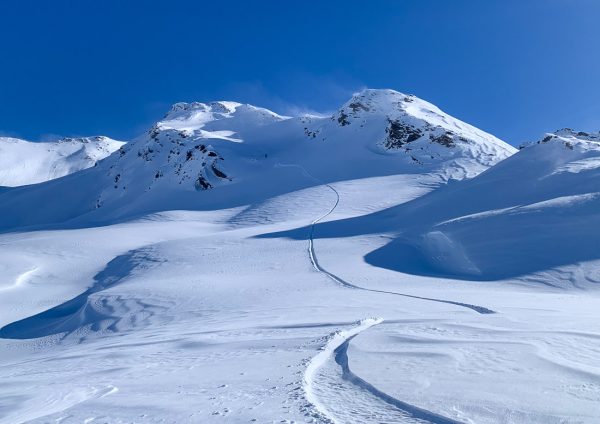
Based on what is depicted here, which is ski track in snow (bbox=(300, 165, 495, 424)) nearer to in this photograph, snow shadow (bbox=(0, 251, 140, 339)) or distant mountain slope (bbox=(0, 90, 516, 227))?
snow shadow (bbox=(0, 251, 140, 339))

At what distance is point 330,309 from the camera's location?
378 inches

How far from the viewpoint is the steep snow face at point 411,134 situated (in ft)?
160

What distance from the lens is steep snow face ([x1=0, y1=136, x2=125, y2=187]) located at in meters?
128

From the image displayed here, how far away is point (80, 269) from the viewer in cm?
1912

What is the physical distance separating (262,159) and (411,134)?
61.6 feet

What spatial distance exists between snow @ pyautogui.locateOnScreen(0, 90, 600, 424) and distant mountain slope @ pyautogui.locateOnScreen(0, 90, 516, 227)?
550 cm

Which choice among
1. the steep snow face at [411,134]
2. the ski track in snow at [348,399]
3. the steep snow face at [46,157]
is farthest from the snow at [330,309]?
the steep snow face at [46,157]

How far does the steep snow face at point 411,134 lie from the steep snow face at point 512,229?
17.1 meters

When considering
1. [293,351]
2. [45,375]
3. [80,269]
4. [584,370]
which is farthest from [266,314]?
[80,269]

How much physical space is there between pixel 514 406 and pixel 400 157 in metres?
49.0

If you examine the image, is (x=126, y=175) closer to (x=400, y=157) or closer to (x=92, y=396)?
(x=400, y=157)

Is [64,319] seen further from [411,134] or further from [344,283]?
[411,134]

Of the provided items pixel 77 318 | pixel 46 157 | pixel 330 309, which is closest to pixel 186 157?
pixel 77 318

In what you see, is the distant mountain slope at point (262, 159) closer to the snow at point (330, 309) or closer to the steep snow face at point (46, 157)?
the snow at point (330, 309)
